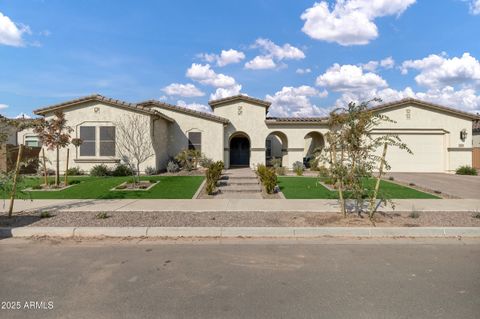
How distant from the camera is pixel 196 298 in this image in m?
3.75

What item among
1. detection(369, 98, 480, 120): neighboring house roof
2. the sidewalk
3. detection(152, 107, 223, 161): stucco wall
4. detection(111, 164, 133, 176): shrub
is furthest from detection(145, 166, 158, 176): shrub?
detection(369, 98, 480, 120): neighboring house roof

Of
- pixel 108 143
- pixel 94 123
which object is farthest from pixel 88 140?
pixel 108 143

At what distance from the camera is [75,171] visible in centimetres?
1619

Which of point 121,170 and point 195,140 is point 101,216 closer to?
point 121,170

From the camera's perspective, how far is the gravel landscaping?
7.14 metres

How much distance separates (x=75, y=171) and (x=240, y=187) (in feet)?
29.9

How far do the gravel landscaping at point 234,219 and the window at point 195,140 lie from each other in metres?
11.3

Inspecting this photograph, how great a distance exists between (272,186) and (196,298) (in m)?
7.97

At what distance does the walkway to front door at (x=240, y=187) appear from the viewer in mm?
11539

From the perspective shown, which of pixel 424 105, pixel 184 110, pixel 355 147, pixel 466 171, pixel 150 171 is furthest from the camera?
pixel 424 105

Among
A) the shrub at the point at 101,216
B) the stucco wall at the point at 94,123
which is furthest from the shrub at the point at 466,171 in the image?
the shrub at the point at 101,216

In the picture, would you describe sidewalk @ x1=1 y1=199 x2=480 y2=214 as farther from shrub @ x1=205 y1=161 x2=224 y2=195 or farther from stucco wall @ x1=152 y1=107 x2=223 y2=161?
stucco wall @ x1=152 y1=107 x2=223 y2=161

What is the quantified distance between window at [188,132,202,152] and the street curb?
41.9ft

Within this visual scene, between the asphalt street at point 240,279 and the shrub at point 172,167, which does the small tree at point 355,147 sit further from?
the shrub at point 172,167
